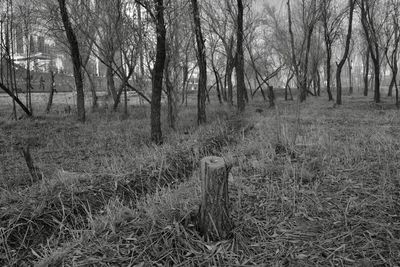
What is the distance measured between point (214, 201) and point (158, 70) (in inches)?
216

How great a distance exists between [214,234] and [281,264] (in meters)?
0.59

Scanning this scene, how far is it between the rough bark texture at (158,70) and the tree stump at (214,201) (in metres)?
5.06

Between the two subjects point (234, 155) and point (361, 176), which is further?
point (234, 155)

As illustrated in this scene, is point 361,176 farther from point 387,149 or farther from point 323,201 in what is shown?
point 387,149

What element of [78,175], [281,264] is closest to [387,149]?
[281,264]

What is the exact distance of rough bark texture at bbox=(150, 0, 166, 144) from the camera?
6.86m

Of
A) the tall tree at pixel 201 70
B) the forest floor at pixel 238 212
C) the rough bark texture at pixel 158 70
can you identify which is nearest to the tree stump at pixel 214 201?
the forest floor at pixel 238 212

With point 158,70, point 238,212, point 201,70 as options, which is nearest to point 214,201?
point 238,212

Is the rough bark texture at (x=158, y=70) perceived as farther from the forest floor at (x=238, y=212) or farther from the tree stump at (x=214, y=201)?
the tree stump at (x=214, y=201)

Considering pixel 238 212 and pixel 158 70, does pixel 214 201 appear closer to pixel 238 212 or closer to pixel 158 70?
pixel 238 212

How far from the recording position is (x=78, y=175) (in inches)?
159

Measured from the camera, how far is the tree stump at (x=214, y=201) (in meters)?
2.37

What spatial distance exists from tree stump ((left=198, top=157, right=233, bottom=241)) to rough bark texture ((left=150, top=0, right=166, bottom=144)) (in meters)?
5.06

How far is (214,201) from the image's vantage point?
7.93 feet
